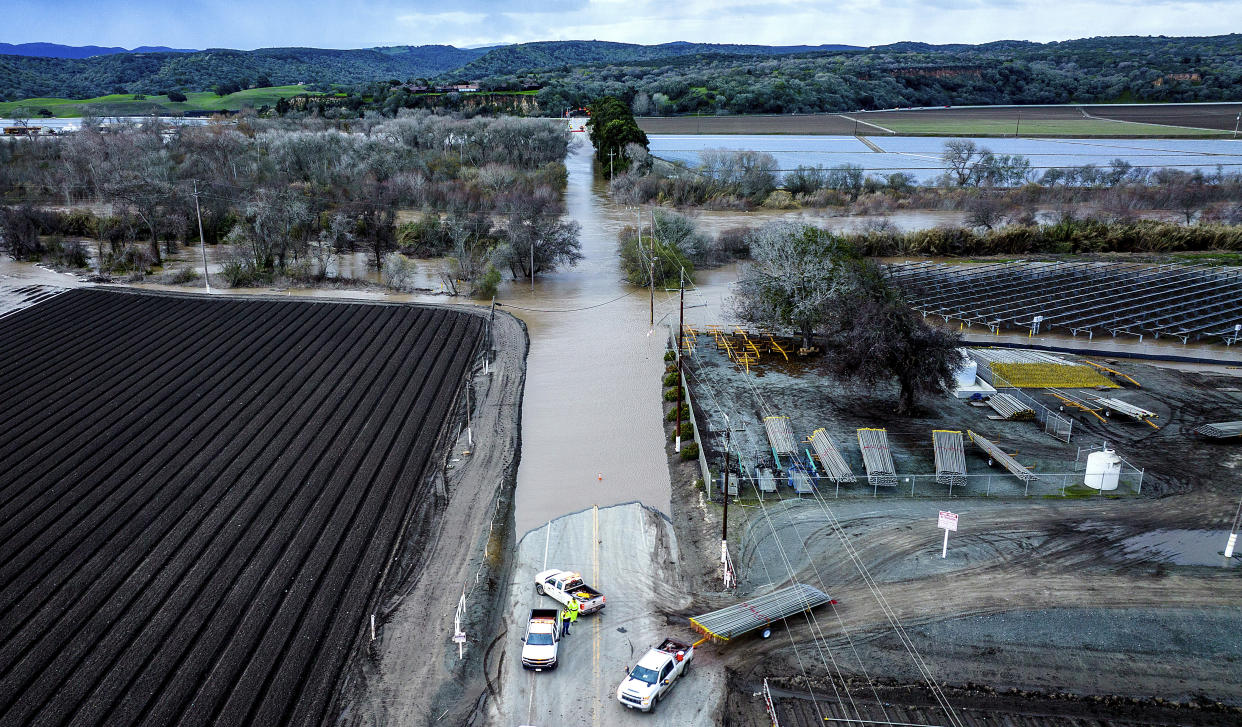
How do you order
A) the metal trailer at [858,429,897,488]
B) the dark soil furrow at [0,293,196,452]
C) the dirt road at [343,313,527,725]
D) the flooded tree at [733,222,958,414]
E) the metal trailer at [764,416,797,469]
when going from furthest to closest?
the flooded tree at [733,222,958,414], the dark soil furrow at [0,293,196,452], the metal trailer at [764,416,797,469], the metal trailer at [858,429,897,488], the dirt road at [343,313,527,725]

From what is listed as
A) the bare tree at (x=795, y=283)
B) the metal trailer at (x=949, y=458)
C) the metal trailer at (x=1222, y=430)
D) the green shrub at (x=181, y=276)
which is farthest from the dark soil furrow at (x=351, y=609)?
the green shrub at (x=181, y=276)

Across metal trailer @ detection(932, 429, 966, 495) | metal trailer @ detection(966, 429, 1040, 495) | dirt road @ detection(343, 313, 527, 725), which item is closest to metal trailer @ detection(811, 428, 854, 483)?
metal trailer @ detection(932, 429, 966, 495)

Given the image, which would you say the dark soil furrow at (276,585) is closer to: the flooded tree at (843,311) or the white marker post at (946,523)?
the white marker post at (946,523)

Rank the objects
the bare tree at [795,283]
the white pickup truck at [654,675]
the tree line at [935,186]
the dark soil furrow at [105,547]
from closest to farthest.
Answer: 1. the white pickup truck at [654,675]
2. the dark soil furrow at [105,547]
3. the bare tree at [795,283]
4. the tree line at [935,186]

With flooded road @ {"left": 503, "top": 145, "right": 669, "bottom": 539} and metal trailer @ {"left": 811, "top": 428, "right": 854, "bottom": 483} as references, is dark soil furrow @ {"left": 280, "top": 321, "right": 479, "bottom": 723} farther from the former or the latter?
metal trailer @ {"left": 811, "top": 428, "right": 854, "bottom": 483}

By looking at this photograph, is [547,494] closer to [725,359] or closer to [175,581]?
[175,581]

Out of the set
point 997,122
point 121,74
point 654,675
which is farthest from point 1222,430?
point 121,74

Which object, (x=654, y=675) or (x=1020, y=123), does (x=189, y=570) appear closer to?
(x=654, y=675)
